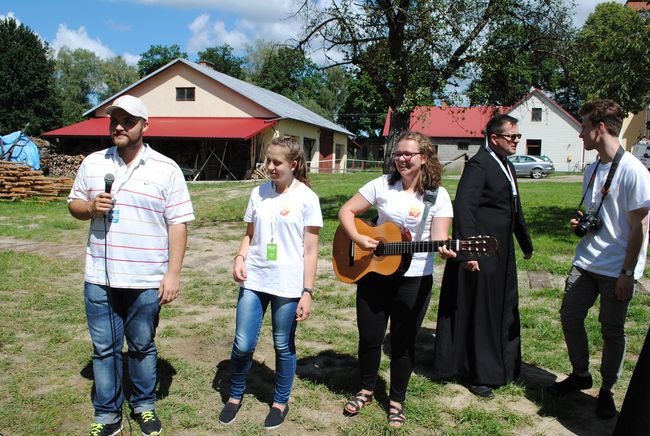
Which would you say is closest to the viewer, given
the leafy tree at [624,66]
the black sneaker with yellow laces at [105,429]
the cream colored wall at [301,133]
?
the black sneaker with yellow laces at [105,429]

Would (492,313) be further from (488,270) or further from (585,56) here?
(585,56)

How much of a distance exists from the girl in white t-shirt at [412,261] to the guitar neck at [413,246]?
0.08 metres

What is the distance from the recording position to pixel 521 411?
3826 mm

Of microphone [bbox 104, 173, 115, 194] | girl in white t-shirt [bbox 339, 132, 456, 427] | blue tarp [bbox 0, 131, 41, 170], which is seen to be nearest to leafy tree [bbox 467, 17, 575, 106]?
girl in white t-shirt [bbox 339, 132, 456, 427]

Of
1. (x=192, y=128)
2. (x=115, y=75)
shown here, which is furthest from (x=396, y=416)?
(x=115, y=75)

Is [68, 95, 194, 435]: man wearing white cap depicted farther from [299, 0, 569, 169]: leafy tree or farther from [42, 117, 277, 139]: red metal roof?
[42, 117, 277, 139]: red metal roof

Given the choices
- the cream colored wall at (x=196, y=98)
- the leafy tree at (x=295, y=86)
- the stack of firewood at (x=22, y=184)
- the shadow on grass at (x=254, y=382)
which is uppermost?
the leafy tree at (x=295, y=86)

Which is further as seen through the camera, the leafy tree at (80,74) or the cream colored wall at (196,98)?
the leafy tree at (80,74)

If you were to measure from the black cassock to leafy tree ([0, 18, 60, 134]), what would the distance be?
43.7m

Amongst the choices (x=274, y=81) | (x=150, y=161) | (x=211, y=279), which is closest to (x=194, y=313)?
(x=211, y=279)

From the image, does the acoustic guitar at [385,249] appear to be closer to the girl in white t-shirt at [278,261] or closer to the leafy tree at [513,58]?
the girl in white t-shirt at [278,261]

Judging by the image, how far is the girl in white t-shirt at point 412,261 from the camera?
357 centimetres

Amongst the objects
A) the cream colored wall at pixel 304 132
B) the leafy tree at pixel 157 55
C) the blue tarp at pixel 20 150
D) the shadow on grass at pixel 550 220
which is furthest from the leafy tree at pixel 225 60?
the shadow on grass at pixel 550 220

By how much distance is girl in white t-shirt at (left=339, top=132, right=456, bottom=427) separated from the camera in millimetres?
3572
